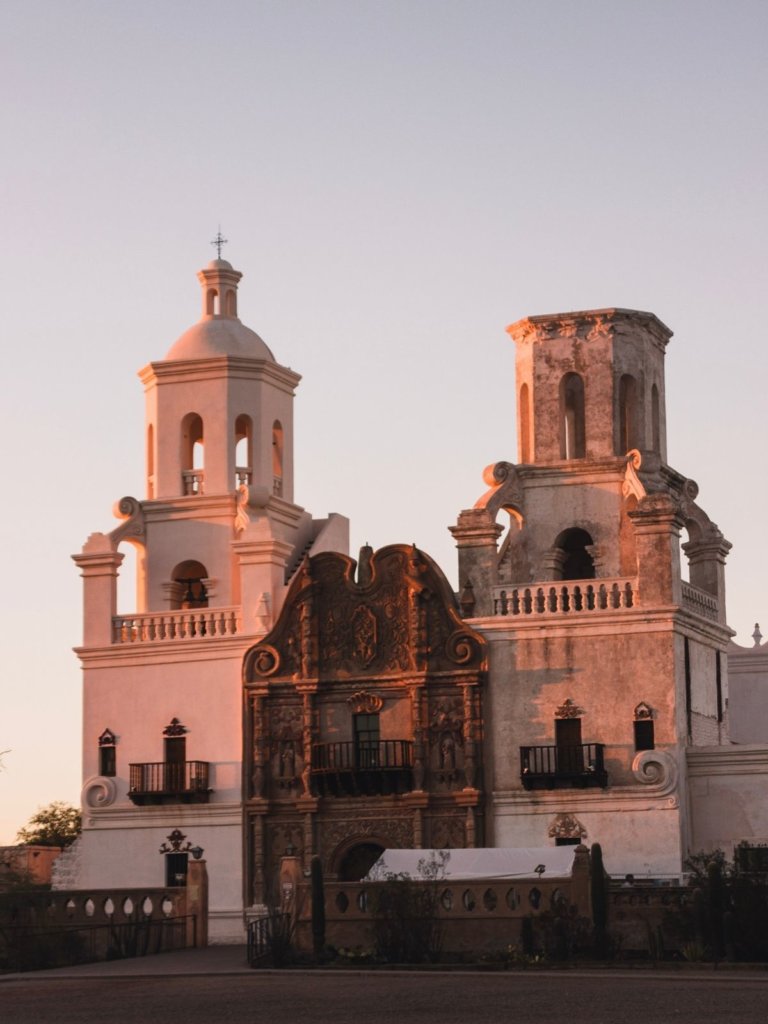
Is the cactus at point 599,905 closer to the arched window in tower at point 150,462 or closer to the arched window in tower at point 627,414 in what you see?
the arched window in tower at point 627,414

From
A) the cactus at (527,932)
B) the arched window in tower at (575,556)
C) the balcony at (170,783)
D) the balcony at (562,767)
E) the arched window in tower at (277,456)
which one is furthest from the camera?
the arched window in tower at (277,456)

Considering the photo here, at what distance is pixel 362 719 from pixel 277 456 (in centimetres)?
953

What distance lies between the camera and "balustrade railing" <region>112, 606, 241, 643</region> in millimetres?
59250

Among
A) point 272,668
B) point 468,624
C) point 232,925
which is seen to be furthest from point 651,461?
point 232,925

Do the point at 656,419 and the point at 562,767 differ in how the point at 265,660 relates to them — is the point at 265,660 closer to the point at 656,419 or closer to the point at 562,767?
the point at 562,767

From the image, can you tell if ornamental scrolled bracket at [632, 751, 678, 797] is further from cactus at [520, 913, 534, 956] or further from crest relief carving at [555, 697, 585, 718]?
cactus at [520, 913, 534, 956]

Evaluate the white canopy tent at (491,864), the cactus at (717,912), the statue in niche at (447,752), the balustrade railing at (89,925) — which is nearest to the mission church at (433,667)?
the statue in niche at (447,752)

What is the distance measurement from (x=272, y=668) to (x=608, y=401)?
35.3ft

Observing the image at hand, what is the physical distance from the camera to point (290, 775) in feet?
189

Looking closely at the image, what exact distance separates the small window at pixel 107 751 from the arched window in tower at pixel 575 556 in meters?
12.1

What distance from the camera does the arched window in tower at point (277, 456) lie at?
63.5 meters

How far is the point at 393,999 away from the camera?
38031 mm

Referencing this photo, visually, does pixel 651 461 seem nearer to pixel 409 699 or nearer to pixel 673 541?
pixel 673 541

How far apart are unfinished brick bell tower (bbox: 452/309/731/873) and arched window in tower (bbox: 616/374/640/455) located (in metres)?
0.05
